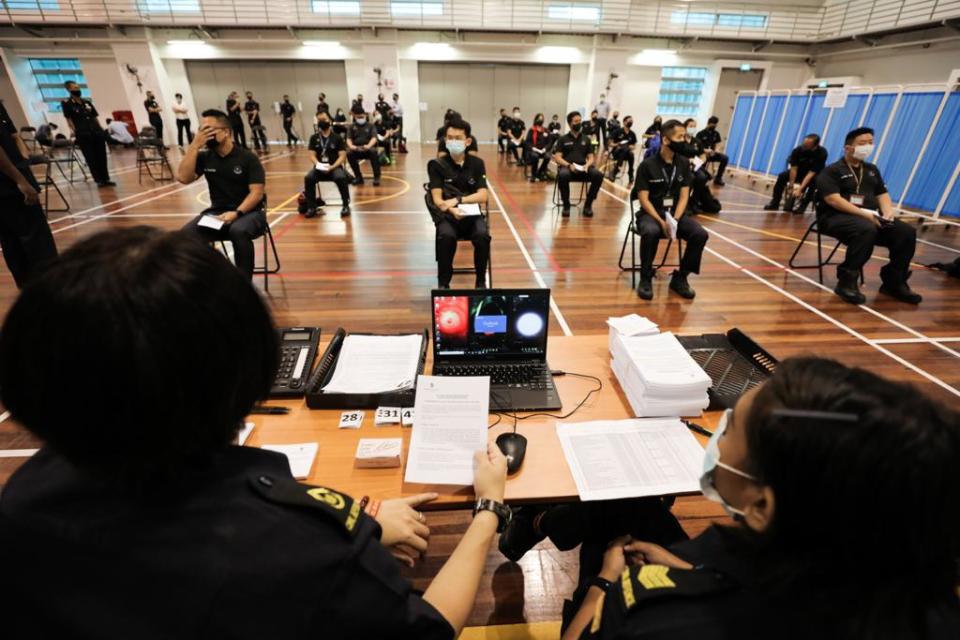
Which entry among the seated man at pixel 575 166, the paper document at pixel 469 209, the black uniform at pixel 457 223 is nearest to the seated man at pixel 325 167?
the black uniform at pixel 457 223

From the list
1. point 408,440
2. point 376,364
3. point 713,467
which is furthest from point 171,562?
point 376,364

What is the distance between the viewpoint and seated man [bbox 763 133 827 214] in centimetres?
736

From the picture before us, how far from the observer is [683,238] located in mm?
4453

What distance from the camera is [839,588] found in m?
0.62

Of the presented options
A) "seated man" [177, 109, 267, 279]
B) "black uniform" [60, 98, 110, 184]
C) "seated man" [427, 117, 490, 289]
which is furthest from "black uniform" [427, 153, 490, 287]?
"black uniform" [60, 98, 110, 184]

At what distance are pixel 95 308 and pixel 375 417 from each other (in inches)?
41.0

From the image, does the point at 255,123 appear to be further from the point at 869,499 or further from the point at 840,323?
the point at 869,499

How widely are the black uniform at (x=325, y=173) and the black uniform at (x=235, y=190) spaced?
103 inches

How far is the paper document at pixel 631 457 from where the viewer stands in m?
1.24

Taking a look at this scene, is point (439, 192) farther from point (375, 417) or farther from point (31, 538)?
point (31, 538)

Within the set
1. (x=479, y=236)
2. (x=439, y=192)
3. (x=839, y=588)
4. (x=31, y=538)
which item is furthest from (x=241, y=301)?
(x=439, y=192)

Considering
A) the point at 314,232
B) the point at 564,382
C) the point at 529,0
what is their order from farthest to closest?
1. the point at 529,0
2. the point at 314,232
3. the point at 564,382

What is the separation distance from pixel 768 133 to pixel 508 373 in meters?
12.9

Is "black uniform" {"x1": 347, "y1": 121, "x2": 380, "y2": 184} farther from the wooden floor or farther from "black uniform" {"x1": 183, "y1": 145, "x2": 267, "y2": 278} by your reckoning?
"black uniform" {"x1": 183, "y1": 145, "x2": 267, "y2": 278}
